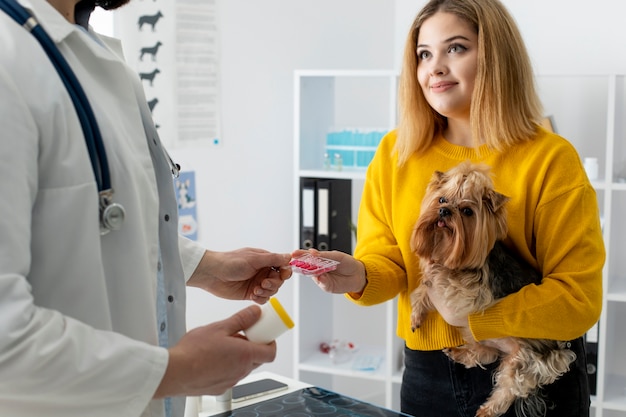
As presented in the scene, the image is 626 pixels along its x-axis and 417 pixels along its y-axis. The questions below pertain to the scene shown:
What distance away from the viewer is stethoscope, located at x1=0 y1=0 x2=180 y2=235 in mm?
988

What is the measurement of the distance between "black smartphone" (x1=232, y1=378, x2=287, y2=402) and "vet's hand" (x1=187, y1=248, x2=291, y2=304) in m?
0.35

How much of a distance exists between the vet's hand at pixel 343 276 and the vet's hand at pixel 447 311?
203mm

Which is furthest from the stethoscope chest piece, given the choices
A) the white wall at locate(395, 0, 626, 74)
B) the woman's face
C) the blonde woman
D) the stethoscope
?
the white wall at locate(395, 0, 626, 74)

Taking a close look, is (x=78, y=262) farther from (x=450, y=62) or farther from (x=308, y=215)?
(x=308, y=215)

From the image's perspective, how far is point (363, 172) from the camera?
139 inches

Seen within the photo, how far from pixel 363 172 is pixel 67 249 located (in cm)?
264

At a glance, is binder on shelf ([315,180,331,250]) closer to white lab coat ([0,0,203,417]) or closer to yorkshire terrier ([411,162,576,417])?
yorkshire terrier ([411,162,576,417])

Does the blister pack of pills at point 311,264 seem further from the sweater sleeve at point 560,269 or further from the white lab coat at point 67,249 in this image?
the white lab coat at point 67,249

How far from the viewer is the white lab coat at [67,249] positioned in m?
0.88

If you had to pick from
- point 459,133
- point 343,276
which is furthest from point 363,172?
point 343,276

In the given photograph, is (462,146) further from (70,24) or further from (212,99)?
(212,99)

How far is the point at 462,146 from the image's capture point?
81.1 inches

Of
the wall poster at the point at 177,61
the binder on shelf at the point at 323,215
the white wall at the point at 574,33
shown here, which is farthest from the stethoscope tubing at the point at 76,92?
the white wall at the point at 574,33

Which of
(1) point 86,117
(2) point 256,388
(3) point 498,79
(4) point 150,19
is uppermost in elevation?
(4) point 150,19
